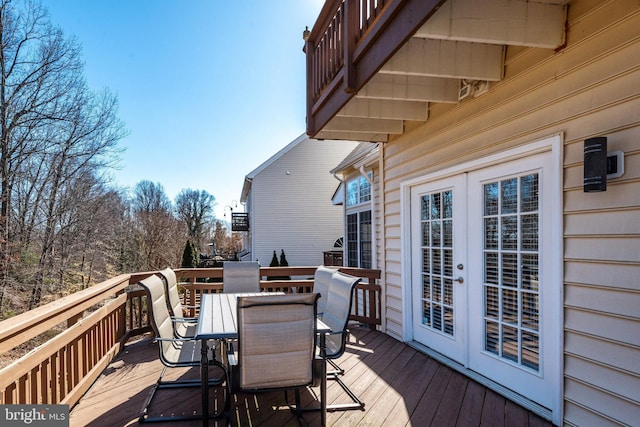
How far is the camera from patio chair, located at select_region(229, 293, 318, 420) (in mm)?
2098

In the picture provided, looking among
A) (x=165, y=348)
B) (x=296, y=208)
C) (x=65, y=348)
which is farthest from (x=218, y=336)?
(x=296, y=208)

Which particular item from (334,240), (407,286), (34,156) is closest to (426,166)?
(407,286)

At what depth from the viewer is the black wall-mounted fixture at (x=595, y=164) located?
6.56 feet

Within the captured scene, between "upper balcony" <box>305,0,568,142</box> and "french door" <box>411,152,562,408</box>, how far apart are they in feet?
2.60

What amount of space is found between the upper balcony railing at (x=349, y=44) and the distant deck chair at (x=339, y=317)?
1.47m

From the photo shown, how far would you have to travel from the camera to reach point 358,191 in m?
7.37

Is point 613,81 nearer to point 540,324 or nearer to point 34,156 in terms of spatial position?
point 540,324

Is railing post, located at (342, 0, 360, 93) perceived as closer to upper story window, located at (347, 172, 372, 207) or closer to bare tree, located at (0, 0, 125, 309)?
upper story window, located at (347, 172, 372, 207)

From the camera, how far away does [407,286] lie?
4246 millimetres

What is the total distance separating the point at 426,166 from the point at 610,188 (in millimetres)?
1940

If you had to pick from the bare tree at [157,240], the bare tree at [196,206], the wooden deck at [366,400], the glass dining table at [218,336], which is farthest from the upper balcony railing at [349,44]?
the bare tree at [196,206]

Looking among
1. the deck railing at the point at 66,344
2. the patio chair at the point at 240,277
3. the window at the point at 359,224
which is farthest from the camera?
the window at the point at 359,224

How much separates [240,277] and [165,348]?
6.07ft

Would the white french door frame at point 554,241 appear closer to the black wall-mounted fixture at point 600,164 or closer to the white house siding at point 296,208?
the black wall-mounted fixture at point 600,164
